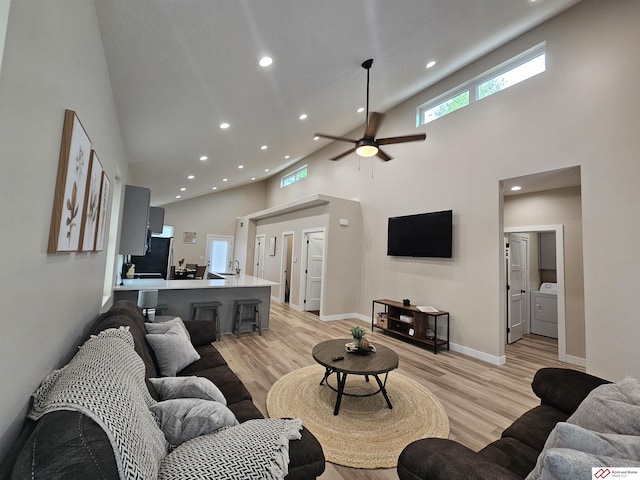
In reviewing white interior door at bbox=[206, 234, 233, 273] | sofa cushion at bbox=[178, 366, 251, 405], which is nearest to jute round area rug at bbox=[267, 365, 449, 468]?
sofa cushion at bbox=[178, 366, 251, 405]

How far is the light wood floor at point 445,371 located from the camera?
7.63 ft

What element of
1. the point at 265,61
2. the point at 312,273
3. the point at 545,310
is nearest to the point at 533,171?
the point at 545,310

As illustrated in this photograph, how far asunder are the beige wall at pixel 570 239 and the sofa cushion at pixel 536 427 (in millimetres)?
3063

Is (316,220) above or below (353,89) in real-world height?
below

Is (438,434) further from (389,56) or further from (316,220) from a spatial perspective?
(316,220)

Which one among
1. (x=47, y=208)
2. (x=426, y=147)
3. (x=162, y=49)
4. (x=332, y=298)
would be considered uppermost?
(x=426, y=147)

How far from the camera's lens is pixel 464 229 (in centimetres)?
427

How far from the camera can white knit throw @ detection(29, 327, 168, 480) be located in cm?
81

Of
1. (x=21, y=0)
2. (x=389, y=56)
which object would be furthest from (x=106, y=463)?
(x=389, y=56)

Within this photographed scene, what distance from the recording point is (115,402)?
0.92 metres

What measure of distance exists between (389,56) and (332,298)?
4511 mm

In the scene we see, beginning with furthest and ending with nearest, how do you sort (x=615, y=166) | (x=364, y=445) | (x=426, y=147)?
(x=426, y=147) → (x=615, y=166) → (x=364, y=445)

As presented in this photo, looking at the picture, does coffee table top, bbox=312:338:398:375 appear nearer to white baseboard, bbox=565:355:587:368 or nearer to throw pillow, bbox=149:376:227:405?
throw pillow, bbox=149:376:227:405

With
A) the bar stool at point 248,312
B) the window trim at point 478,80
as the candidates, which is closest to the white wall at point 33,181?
the bar stool at point 248,312
